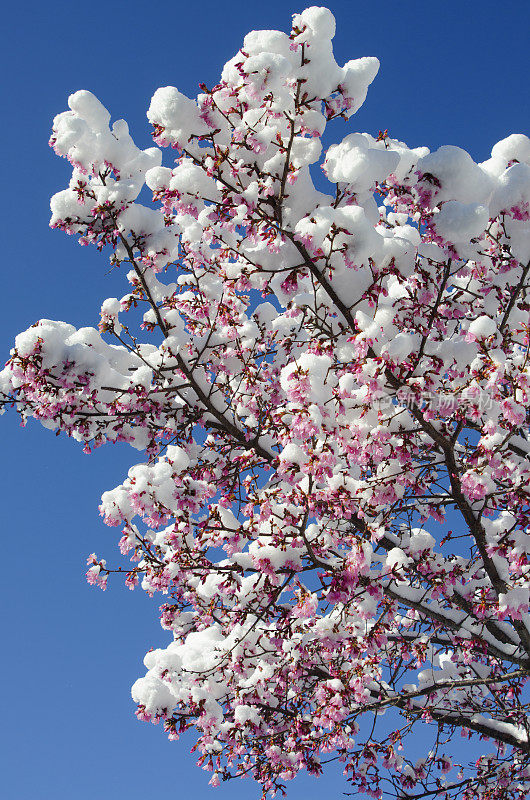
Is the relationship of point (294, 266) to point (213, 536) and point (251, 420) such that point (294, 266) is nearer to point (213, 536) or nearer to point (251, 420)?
point (213, 536)

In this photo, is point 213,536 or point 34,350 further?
point 213,536

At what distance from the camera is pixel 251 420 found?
7.05m

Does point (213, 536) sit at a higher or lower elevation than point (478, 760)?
higher

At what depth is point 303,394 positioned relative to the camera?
3795 millimetres

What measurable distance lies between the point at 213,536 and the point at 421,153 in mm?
4212

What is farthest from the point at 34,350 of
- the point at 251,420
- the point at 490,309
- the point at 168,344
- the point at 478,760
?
the point at 478,760

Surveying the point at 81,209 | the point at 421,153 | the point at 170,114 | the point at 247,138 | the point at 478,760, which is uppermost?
the point at 421,153

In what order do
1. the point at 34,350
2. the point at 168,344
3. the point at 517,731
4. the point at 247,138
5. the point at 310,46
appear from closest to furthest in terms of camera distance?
1. the point at 310,46
2. the point at 247,138
3. the point at 34,350
4. the point at 168,344
5. the point at 517,731

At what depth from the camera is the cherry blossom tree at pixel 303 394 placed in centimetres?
392

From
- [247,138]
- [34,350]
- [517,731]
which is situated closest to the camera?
[247,138]

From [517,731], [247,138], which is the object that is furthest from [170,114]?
[517,731]

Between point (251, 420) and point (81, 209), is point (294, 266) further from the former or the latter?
point (251, 420)

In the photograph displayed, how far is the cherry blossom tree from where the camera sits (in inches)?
154

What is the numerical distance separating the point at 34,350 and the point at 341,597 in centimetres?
318
